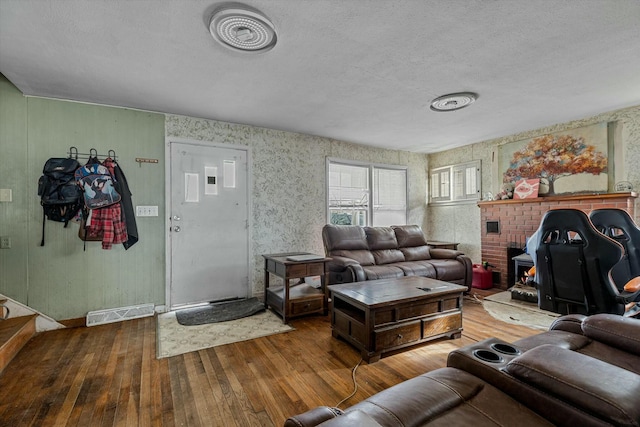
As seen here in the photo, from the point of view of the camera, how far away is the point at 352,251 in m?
4.08

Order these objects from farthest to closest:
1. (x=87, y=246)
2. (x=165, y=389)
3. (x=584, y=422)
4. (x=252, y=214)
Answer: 1. (x=252, y=214)
2. (x=87, y=246)
3. (x=165, y=389)
4. (x=584, y=422)

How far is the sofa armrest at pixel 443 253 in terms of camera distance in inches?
168

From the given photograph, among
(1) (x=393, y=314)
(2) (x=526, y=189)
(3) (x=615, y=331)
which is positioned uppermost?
(2) (x=526, y=189)

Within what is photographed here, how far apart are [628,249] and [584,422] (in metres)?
2.64

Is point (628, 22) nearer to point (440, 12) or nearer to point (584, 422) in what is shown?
point (440, 12)

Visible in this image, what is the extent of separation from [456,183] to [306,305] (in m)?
3.74

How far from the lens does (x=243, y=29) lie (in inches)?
75.3

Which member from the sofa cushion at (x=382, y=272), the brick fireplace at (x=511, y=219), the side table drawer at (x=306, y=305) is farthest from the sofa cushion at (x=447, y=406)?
the brick fireplace at (x=511, y=219)

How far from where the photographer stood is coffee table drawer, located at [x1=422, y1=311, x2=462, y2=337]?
250 cm

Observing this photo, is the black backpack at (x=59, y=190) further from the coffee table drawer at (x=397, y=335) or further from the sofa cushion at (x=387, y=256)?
the sofa cushion at (x=387, y=256)

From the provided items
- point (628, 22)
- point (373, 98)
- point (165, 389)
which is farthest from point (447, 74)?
point (165, 389)

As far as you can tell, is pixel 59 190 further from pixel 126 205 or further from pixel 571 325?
pixel 571 325

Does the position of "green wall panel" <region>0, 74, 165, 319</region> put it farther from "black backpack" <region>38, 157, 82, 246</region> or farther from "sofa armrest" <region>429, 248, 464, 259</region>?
Answer: "sofa armrest" <region>429, 248, 464, 259</region>

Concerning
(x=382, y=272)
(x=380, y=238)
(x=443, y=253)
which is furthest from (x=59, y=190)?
(x=443, y=253)
